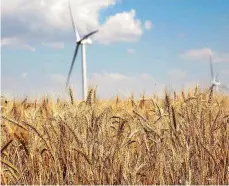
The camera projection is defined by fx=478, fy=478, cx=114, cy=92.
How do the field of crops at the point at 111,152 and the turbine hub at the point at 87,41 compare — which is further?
the turbine hub at the point at 87,41

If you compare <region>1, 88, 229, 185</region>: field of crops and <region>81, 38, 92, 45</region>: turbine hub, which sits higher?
<region>81, 38, 92, 45</region>: turbine hub

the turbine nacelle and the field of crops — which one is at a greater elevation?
the turbine nacelle

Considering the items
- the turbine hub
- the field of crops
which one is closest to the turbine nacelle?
the turbine hub

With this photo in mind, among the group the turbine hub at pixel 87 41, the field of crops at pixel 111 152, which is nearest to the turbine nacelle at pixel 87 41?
the turbine hub at pixel 87 41

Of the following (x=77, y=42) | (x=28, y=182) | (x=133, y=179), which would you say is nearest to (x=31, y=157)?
(x=28, y=182)

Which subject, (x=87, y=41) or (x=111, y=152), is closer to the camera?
(x=111, y=152)

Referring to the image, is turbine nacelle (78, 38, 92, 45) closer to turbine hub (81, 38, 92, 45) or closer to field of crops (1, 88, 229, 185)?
turbine hub (81, 38, 92, 45)

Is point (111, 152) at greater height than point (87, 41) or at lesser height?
lesser

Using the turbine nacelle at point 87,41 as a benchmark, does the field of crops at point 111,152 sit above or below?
below

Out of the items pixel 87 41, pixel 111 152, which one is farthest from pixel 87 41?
pixel 111 152

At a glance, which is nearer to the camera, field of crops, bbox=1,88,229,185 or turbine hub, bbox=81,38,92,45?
field of crops, bbox=1,88,229,185

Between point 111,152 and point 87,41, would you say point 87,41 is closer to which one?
point 87,41

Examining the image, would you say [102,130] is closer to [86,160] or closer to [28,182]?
[86,160]

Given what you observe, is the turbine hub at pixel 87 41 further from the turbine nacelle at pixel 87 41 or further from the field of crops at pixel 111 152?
the field of crops at pixel 111 152
